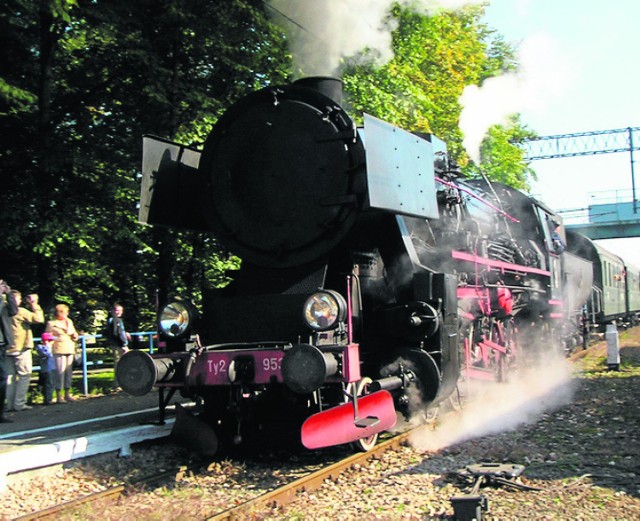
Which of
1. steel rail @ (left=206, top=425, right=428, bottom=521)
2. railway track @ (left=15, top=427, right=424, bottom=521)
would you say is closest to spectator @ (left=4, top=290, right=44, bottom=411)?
railway track @ (left=15, top=427, right=424, bottom=521)

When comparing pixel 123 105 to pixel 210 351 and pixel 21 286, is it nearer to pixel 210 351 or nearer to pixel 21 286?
pixel 21 286

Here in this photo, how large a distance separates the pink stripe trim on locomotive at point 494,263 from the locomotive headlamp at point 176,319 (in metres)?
2.73

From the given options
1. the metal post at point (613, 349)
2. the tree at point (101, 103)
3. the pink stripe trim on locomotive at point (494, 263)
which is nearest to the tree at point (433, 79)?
the tree at point (101, 103)

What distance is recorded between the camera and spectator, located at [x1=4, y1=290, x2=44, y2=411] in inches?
327

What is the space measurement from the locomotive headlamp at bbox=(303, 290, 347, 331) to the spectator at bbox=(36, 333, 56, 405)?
17.0 ft

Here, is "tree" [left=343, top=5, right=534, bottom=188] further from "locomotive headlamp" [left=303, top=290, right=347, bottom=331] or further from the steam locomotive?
"locomotive headlamp" [left=303, top=290, right=347, bottom=331]

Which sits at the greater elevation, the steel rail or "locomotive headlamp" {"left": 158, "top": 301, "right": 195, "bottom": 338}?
"locomotive headlamp" {"left": 158, "top": 301, "right": 195, "bottom": 338}

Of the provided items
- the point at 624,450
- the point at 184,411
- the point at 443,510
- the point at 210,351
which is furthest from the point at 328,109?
the point at 624,450

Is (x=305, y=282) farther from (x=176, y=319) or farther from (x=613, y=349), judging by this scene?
(x=613, y=349)

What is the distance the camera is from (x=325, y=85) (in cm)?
625

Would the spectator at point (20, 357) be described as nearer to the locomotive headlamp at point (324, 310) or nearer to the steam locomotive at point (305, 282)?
the steam locomotive at point (305, 282)

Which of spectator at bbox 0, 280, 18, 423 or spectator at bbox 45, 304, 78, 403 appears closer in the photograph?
spectator at bbox 0, 280, 18, 423

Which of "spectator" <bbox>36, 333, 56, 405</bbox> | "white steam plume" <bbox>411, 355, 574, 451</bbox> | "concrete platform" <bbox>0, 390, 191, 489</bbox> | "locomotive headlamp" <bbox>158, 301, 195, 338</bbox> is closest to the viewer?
"concrete platform" <bbox>0, 390, 191, 489</bbox>

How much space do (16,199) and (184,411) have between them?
6.12 meters
